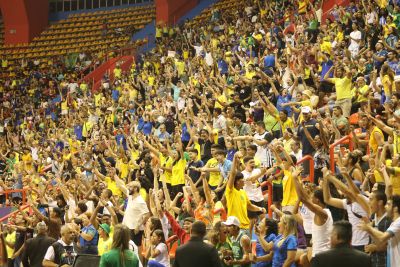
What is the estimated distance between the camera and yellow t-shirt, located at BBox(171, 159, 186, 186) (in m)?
15.4

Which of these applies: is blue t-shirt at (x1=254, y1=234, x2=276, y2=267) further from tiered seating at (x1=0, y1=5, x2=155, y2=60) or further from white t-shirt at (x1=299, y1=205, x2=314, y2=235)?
tiered seating at (x1=0, y1=5, x2=155, y2=60)

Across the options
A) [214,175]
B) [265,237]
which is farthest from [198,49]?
[265,237]

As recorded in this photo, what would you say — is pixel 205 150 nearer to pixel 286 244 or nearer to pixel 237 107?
pixel 237 107

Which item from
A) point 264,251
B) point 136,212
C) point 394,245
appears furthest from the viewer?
point 136,212

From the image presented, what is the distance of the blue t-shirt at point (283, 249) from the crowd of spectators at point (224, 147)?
0.01 m

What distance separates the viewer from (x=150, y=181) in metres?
15.9

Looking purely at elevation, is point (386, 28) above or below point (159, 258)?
above

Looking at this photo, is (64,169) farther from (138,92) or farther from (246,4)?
(246,4)

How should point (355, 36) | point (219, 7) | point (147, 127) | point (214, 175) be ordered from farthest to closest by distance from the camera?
point (219, 7), point (147, 127), point (355, 36), point (214, 175)

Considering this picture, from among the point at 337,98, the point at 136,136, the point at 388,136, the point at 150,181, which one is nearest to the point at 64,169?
the point at 136,136

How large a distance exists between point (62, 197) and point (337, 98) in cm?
536

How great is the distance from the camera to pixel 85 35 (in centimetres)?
3391

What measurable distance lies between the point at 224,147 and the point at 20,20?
20.5 meters

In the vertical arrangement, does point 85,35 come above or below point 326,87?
above
